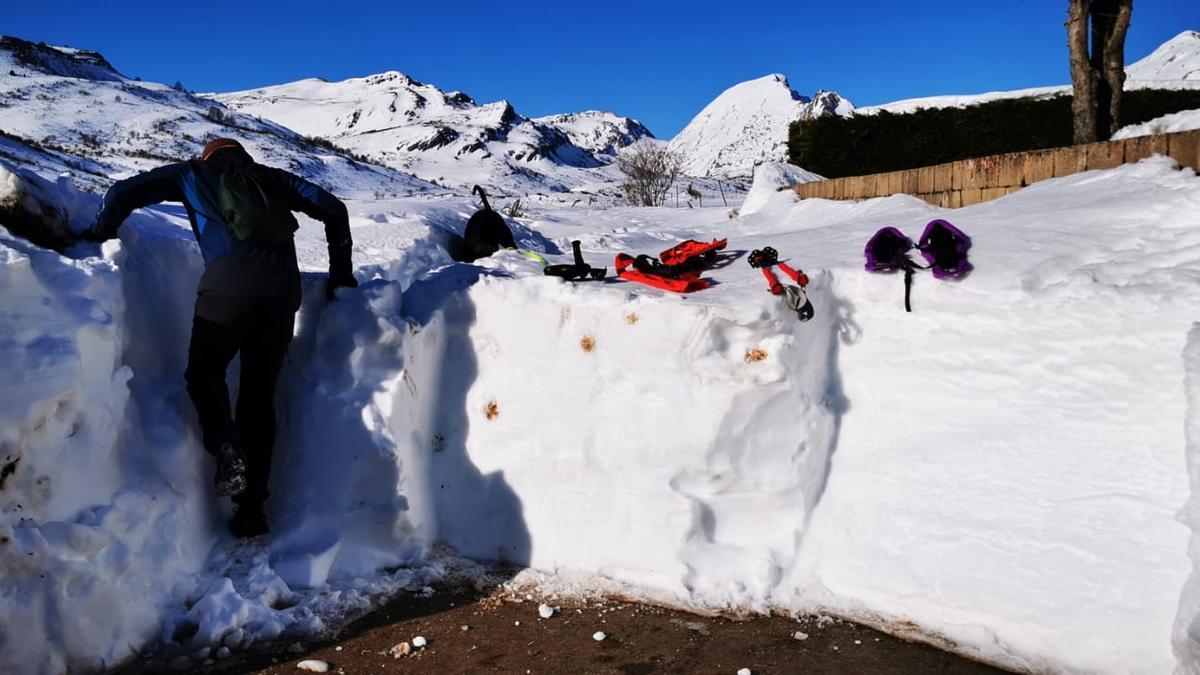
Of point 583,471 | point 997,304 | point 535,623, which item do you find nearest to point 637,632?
point 535,623

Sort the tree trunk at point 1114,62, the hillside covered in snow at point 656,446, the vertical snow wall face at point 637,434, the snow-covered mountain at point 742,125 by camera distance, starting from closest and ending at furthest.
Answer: the hillside covered in snow at point 656,446 < the vertical snow wall face at point 637,434 < the tree trunk at point 1114,62 < the snow-covered mountain at point 742,125

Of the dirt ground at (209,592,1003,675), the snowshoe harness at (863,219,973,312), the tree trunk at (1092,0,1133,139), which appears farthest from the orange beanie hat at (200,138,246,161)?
the tree trunk at (1092,0,1133,139)

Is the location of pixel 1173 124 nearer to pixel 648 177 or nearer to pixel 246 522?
pixel 246 522

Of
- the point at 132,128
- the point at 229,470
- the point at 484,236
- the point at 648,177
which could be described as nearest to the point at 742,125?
the point at 132,128

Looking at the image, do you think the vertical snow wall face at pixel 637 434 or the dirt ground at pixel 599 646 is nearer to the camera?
the dirt ground at pixel 599 646

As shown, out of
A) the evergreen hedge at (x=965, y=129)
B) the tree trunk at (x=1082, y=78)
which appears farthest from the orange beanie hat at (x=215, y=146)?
the evergreen hedge at (x=965, y=129)

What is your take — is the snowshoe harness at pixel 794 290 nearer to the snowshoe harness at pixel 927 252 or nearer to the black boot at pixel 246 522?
the snowshoe harness at pixel 927 252

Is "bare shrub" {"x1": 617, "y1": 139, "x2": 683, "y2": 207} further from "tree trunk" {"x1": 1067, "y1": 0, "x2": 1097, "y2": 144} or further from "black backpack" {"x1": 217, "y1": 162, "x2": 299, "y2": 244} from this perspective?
"black backpack" {"x1": 217, "y1": 162, "x2": 299, "y2": 244}

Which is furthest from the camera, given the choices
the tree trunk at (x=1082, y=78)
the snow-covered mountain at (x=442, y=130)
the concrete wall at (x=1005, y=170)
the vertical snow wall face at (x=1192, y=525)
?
the snow-covered mountain at (x=442, y=130)

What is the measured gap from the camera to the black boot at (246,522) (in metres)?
3.26

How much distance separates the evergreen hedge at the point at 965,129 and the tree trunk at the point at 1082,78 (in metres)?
1.32

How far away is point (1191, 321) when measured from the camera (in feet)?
8.96

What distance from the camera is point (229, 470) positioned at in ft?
9.98

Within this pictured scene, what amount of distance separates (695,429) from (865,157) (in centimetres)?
729
